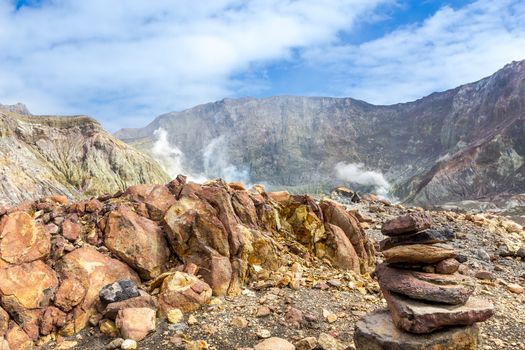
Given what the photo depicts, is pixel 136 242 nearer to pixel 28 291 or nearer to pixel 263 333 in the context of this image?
pixel 28 291

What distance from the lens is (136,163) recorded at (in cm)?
14462

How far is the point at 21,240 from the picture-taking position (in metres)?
12.8

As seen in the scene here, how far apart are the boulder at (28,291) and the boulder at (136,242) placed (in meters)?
2.41

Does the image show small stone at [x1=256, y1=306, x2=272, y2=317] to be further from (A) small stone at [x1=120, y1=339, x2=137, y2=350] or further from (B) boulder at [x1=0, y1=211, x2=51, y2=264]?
(B) boulder at [x1=0, y1=211, x2=51, y2=264]

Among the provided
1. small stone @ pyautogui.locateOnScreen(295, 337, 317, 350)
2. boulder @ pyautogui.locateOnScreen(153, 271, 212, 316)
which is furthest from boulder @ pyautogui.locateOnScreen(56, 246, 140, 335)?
small stone @ pyautogui.locateOnScreen(295, 337, 317, 350)

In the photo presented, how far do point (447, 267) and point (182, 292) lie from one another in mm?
8009

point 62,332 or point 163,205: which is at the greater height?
point 163,205

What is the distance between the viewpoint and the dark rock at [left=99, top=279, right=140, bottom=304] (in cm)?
1212

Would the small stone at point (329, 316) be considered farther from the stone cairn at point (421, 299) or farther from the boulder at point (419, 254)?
the boulder at point (419, 254)

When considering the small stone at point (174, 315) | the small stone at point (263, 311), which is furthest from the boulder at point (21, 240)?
the small stone at point (263, 311)

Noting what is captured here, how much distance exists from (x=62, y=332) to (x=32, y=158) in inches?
4525

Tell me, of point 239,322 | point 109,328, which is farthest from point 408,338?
point 109,328

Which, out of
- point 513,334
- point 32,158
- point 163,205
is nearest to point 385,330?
point 513,334

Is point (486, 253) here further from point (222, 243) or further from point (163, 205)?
point (163, 205)
